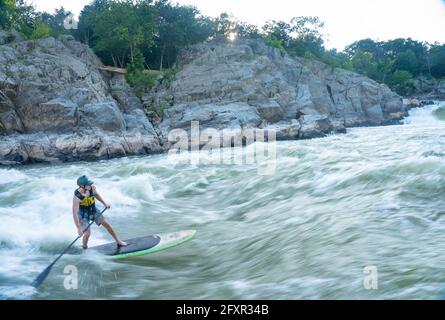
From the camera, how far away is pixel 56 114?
2155cm

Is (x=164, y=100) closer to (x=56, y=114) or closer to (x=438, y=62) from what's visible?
(x=56, y=114)

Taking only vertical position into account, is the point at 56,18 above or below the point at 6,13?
above

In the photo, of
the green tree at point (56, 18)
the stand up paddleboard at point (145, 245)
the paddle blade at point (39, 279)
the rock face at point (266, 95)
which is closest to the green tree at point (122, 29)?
the rock face at point (266, 95)

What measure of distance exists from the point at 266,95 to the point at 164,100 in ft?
25.2

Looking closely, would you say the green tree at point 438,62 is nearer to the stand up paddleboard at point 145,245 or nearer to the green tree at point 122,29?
the green tree at point 122,29

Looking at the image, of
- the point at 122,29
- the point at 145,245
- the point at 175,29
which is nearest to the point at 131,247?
the point at 145,245

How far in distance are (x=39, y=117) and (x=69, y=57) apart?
7.31m

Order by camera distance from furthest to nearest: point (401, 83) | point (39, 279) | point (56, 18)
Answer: point (401, 83) → point (56, 18) → point (39, 279)

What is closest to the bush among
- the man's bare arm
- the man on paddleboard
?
the man on paddleboard

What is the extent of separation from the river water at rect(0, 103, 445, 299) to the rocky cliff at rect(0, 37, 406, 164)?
25.8 ft

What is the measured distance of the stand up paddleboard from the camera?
21.2 feet

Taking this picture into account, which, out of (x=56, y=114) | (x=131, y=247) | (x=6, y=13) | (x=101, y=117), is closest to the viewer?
(x=131, y=247)

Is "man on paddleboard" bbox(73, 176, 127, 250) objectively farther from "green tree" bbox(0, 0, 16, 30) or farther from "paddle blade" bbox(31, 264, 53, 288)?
"green tree" bbox(0, 0, 16, 30)
